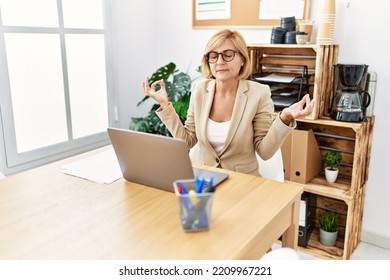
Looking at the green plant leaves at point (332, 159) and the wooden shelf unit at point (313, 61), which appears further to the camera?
the green plant leaves at point (332, 159)

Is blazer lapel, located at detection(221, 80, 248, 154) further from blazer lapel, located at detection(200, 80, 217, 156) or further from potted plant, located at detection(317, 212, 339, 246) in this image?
potted plant, located at detection(317, 212, 339, 246)

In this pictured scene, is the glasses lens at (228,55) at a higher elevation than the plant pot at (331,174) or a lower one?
higher

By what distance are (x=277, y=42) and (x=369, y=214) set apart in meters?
1.24

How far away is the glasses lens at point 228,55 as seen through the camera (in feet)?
5.75

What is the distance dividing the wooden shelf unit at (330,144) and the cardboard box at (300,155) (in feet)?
0.23

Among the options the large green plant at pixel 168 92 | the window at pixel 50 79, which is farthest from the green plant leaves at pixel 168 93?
the window at pixel 50 79

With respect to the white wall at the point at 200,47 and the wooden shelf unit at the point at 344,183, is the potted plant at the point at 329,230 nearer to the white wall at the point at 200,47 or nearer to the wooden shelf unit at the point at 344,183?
the wooden shelf unit at the point at 344,183

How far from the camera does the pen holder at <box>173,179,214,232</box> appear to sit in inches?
37.6

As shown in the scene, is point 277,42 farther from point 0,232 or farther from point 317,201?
point 0,232

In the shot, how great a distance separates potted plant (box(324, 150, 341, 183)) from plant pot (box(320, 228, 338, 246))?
0.34 metres

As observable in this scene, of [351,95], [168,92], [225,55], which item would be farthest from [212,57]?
[168,92]

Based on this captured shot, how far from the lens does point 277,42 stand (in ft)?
Answer: 7.79

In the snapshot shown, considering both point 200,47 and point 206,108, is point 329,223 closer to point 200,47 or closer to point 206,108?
point 206,108

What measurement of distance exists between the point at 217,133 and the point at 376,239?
139 centimetres
